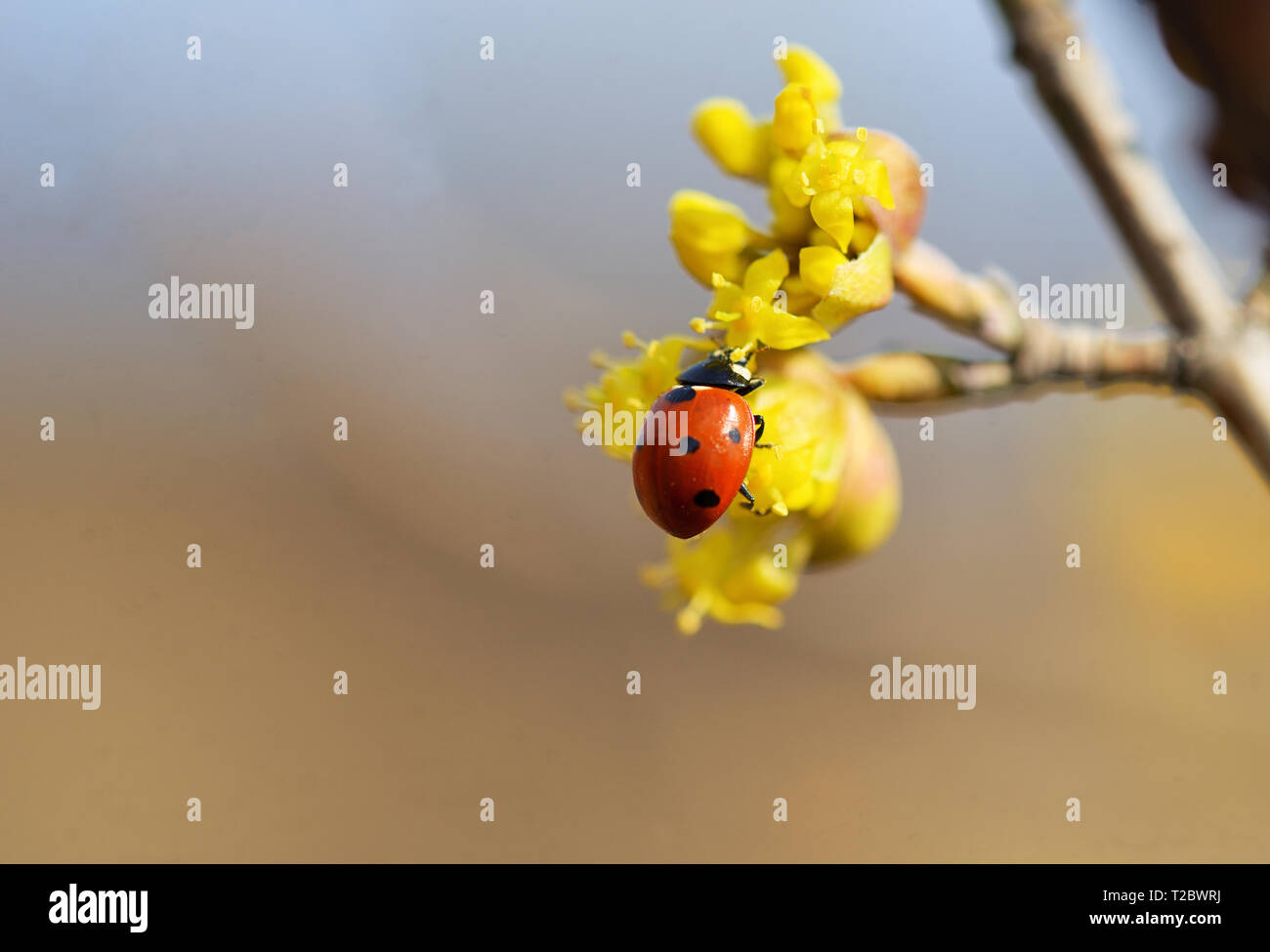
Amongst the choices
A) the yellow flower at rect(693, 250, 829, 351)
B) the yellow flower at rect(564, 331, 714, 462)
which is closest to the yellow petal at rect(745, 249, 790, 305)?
the yellow flower at rect(693, 250, 829, 351)

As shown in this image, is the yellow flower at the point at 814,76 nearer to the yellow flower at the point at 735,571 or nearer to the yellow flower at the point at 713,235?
the yellow flower at the point at 713,235

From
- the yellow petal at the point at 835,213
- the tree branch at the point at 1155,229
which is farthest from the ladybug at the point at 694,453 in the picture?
the tree branch at the point at 1155,229

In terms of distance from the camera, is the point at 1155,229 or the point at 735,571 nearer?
the point at 1155,229

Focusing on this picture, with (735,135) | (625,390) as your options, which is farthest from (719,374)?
(735,135)

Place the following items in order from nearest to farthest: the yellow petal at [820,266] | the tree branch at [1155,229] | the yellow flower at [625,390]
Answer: the tree branch at [1155,229]
the yellow petal at [820,266]
the yellow flower at [625,390]

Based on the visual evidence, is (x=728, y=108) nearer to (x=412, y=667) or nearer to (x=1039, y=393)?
(x=1039, y=393)

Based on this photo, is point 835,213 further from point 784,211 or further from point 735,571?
point 735,571

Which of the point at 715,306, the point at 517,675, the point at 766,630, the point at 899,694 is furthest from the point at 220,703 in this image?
the point at 715,306
